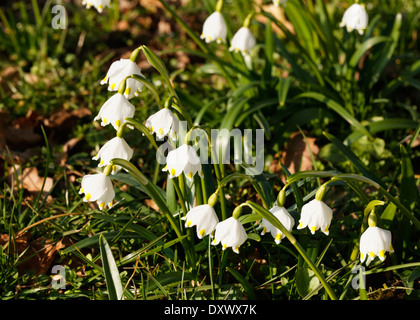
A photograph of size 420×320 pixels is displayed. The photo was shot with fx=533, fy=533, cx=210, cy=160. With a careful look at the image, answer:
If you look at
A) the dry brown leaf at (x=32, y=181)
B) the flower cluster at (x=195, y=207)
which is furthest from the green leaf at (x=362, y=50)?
the dry brown leaf at (x=32, y=181)

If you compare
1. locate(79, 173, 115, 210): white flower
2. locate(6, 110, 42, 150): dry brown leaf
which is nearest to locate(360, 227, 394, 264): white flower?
locate(79, 173, 115, 210): white flower

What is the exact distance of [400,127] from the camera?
262 centimetres

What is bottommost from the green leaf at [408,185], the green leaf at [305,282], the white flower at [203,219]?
the green leaf at [305,282]

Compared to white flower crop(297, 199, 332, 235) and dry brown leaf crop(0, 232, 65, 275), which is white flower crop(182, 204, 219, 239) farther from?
dry brown leaf crop(0, 232, 65, 275)

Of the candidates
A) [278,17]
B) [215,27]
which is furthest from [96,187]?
[278,17]

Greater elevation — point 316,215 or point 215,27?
point 215,27

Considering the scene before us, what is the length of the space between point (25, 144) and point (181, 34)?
1.66 metres

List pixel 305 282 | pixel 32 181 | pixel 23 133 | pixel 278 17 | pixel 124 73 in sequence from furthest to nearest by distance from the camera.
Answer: pixel 278 17
pixel 23 133
pixel 32 181
pixel 305 282
pixel 124 73

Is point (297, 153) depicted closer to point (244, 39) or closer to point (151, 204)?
point (244, 39)

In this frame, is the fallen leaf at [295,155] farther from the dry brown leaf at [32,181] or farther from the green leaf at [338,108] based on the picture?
the dry brown leaf at [32,181]

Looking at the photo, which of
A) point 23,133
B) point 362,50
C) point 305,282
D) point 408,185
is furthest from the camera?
point 23,133
